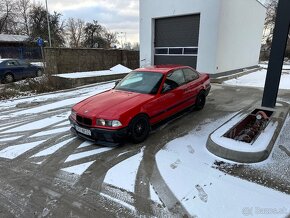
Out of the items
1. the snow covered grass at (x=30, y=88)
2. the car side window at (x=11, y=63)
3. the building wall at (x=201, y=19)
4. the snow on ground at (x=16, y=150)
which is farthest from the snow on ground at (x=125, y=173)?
the car side window at (x=11, y=63)

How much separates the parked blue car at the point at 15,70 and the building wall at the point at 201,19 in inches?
298

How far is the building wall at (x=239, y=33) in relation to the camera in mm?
11984

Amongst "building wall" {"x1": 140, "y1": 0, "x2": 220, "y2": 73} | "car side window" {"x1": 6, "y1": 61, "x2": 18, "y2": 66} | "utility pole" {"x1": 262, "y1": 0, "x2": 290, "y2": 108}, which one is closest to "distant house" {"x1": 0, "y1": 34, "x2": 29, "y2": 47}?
"car side window" {"x1": 6, "y1": 61, "x2": 18, "y2": 66}

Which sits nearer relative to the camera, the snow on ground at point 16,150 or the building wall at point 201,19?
the snow on ground at point 16,150

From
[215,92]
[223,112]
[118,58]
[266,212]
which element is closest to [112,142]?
[266,212]

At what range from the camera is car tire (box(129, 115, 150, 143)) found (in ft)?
15.1

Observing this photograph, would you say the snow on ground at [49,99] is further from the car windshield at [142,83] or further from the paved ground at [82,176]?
the car windshield at [142,83]

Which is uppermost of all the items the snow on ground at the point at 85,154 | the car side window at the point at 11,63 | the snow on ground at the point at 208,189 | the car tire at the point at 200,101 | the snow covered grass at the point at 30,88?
the car side window at the point at 11,63

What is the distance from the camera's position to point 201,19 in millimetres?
11680

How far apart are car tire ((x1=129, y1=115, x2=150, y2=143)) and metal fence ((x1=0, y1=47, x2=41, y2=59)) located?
28.6m

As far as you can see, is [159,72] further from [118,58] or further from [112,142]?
[118,58]

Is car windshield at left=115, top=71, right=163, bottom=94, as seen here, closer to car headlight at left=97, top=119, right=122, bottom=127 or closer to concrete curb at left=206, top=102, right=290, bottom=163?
car headlight at left=97, top=119, right=122, bottom=127

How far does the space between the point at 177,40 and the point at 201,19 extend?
1.85 metres

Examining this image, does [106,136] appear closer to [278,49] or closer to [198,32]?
[278,49]
